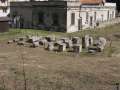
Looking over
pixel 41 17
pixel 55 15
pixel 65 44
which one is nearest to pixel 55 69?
pixel 65 44

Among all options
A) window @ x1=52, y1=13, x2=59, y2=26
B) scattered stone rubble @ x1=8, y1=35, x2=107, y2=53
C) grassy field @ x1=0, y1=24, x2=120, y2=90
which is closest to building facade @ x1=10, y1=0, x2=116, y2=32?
window @ x1=52, y1=13, x2=59, y2=26

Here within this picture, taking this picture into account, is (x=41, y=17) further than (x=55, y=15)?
Yes

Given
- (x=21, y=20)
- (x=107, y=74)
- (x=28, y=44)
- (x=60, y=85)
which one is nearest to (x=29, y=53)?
(x=28, y=44)

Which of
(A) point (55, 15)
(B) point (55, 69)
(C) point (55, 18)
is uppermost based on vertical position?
(A) point (55, 15)

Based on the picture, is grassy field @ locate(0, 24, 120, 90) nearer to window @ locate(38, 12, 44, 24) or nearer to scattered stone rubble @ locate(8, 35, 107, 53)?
scattered stone rubble @ locate(8, 35, 107, 53)

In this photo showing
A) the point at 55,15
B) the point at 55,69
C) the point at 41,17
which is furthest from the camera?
the point at 41,17

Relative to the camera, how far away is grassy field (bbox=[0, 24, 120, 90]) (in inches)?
843

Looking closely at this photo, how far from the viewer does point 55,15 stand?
55.9 meters

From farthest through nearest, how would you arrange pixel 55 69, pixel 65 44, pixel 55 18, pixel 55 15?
pixel 55 18
pixel 55 15
pixel 65 44
pixel 55 69

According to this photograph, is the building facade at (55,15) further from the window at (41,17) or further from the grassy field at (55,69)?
the grassy field at (55,69)

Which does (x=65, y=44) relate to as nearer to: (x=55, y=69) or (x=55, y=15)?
(x=55, y=69)

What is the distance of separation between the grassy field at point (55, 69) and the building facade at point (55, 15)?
1695 centimetres

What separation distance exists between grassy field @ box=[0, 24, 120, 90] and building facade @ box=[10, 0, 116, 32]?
667 inches

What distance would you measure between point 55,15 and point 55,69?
97.7 feet
